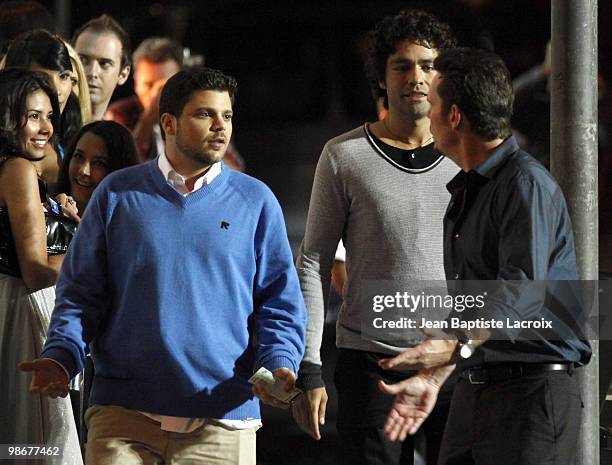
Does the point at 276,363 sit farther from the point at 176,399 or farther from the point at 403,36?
the point at 403,36

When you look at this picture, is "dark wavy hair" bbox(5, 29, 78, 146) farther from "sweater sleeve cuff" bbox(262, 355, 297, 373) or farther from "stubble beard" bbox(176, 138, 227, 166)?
"sweater sleeve cuff" bbox(262, 355, 297, 373)

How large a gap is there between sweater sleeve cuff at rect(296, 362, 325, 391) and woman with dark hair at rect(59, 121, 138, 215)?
4.77 ft

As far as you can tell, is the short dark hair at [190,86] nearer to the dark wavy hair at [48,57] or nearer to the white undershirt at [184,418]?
the white undershirt at [184,418]

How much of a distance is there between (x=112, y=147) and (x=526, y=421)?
8.05 feet

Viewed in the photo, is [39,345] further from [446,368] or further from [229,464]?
[446,368]

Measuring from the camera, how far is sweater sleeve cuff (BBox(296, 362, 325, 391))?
4277 mm

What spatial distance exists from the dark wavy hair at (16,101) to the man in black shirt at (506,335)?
184 centimetres

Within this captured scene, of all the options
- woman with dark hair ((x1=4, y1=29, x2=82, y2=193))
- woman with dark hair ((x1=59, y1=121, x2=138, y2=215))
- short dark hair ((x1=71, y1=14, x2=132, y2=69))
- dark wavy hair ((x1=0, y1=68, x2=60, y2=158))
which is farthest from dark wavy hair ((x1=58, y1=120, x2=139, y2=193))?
short dark hair ((x1=71, y1=14, x2=132, y2=69))

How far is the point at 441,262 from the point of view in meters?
4.40

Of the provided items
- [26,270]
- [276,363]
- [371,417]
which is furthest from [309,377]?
[26,270]

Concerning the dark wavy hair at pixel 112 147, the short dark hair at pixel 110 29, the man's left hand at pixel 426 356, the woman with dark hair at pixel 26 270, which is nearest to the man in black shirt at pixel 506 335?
the man's left hand at pixel 426 356

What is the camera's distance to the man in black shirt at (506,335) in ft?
11.4

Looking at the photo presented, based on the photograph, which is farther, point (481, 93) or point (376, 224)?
point (376, 224)

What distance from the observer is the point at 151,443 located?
3867mm
